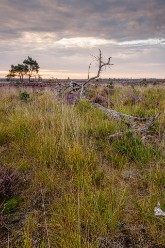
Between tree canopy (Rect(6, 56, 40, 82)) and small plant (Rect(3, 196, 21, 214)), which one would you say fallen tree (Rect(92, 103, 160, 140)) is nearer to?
small plant (Rect(3, 196, 21, 214))

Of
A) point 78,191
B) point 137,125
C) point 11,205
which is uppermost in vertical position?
point 137,125

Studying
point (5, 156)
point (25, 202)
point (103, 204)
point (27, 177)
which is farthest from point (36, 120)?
point (103, 204)

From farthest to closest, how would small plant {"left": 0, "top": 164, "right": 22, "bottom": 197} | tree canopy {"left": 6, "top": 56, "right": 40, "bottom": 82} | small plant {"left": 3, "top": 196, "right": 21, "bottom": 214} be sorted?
tree canopy {"left": 6, "top": 56, "right": 40, "bottom": 82}, small plant {"left": 0, "top": 164, "right": 22, "bottom": 197}, small plant {"left": 3, "top": 196, "right": 21, "bottom": 214}

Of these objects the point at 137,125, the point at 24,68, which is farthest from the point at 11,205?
the point at 24,68

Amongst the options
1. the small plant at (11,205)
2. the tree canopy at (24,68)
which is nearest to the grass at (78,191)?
the small plant at (11,205)

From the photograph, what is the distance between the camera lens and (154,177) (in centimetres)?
310

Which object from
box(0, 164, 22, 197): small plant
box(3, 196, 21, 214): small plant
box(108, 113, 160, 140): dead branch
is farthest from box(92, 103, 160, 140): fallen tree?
box(3, 196, 21, 214): small plant

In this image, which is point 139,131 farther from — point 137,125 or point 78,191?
point 78,191

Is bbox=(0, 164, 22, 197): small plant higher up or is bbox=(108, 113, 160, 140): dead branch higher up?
bbox=(108, 113, 160, 140): dead branch

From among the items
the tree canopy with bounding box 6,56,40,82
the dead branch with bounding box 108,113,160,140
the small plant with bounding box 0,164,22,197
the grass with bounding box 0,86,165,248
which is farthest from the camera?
the tree canopy with bounding box 6,56,40,82

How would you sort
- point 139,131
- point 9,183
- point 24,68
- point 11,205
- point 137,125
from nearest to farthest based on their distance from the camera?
1. point 11,205
2. point 9,183
3. point 139,131
4. point 137,125
5. point 24,68

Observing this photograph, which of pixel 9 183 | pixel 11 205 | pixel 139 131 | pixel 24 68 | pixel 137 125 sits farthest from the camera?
pixel 24 68

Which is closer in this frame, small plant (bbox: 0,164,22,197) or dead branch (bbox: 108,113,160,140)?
small plant (bbox: 0,164,22,197)

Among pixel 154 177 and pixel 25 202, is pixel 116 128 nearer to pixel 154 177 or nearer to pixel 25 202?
pixel 154 177
